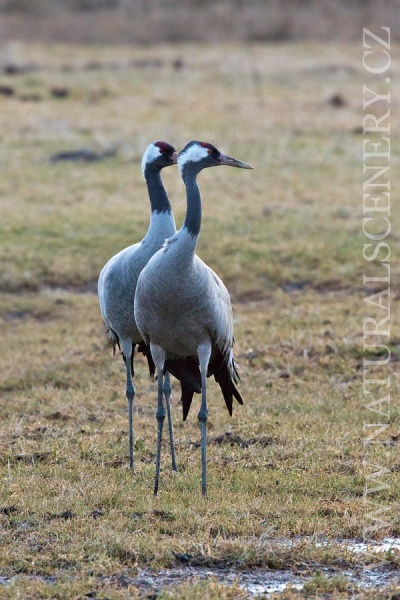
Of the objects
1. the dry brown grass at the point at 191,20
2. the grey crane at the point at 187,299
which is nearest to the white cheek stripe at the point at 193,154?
the grey crane at the point at 187,299

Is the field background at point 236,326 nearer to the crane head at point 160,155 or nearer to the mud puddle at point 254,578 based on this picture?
the mud puddle at point 254,578

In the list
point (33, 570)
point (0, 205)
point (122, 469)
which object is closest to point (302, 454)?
point (122, 469)

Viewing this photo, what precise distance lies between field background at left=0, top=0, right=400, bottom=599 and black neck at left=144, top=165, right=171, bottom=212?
1.71 metres

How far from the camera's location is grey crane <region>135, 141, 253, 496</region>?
6.01m

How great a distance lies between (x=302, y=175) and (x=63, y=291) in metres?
5.74

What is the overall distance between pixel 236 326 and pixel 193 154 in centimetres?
414

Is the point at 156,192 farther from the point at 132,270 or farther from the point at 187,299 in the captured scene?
the point at 187,299

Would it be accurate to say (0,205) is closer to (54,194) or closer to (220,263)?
(54,194)

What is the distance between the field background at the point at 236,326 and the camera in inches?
213

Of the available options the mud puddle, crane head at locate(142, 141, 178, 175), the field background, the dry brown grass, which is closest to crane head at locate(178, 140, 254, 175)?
crane head at locate(142, 141, 178, 175)

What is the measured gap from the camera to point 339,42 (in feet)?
103

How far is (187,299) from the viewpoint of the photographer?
19.9ft

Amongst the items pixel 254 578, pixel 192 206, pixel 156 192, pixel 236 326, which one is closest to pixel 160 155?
pixel 156 192

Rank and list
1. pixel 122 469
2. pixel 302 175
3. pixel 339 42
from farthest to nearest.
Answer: pixel 339 42, pixel 302 175, pixel 122 469
